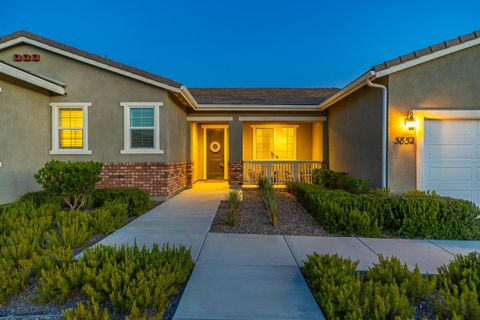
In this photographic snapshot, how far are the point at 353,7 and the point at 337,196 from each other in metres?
29.0

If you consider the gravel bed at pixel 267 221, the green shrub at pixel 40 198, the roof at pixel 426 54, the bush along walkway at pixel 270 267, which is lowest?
the bush along walkway at pixel 270 267

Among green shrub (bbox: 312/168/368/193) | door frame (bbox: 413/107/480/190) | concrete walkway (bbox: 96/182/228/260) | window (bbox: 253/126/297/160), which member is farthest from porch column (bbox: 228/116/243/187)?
door frame (bbox: 413/107/480/190)

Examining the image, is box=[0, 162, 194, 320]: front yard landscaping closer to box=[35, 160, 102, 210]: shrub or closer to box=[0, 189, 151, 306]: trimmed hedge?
box=[0, 189, 151, 306]: trimmed hedge

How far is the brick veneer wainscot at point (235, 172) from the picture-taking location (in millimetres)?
11930

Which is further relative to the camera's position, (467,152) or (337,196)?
(467,152)

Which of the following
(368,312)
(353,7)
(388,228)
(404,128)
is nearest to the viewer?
(368,312)

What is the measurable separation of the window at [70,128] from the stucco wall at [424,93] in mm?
8731

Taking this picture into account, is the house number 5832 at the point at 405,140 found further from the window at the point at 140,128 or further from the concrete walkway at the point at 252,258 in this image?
the window at the point at 140,128

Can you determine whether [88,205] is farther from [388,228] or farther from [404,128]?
[404,128]

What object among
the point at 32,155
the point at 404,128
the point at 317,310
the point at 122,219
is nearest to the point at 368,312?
the point at 317,310

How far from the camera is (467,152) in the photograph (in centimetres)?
730

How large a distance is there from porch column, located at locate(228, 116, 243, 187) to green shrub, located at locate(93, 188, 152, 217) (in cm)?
468

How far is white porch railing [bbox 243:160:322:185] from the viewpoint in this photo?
39.8 ft

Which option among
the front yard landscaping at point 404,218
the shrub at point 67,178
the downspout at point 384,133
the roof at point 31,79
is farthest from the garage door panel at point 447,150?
the roof at point 31,79
